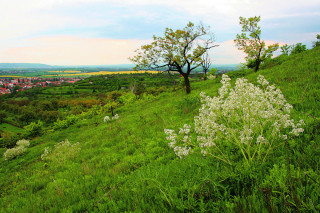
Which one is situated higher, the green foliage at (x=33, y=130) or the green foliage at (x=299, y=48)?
the green foliage at (x=299, y=48)

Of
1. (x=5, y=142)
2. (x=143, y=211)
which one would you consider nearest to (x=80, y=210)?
(x=143, y=211)

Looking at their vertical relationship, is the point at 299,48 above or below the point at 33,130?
above

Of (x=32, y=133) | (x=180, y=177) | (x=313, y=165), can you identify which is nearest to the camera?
(x=313, y=165)

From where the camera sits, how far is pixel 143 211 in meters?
2.44

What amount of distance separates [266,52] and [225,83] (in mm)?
24265

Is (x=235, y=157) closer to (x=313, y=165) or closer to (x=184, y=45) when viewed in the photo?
(x=313, y=165)

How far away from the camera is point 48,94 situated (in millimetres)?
149125

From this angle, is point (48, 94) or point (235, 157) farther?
point (48, 94)

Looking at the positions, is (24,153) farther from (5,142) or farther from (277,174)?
(5,142)

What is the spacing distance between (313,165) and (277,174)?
88cm

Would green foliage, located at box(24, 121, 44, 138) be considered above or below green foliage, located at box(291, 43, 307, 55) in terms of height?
below

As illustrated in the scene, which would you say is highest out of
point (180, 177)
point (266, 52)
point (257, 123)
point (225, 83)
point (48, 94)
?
point (266, 52)

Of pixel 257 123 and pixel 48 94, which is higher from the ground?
pixel 257 123

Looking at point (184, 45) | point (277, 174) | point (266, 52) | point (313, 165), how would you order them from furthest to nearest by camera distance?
point (266, 52), point (184, 45), point (313, 165), point (277, 174)
